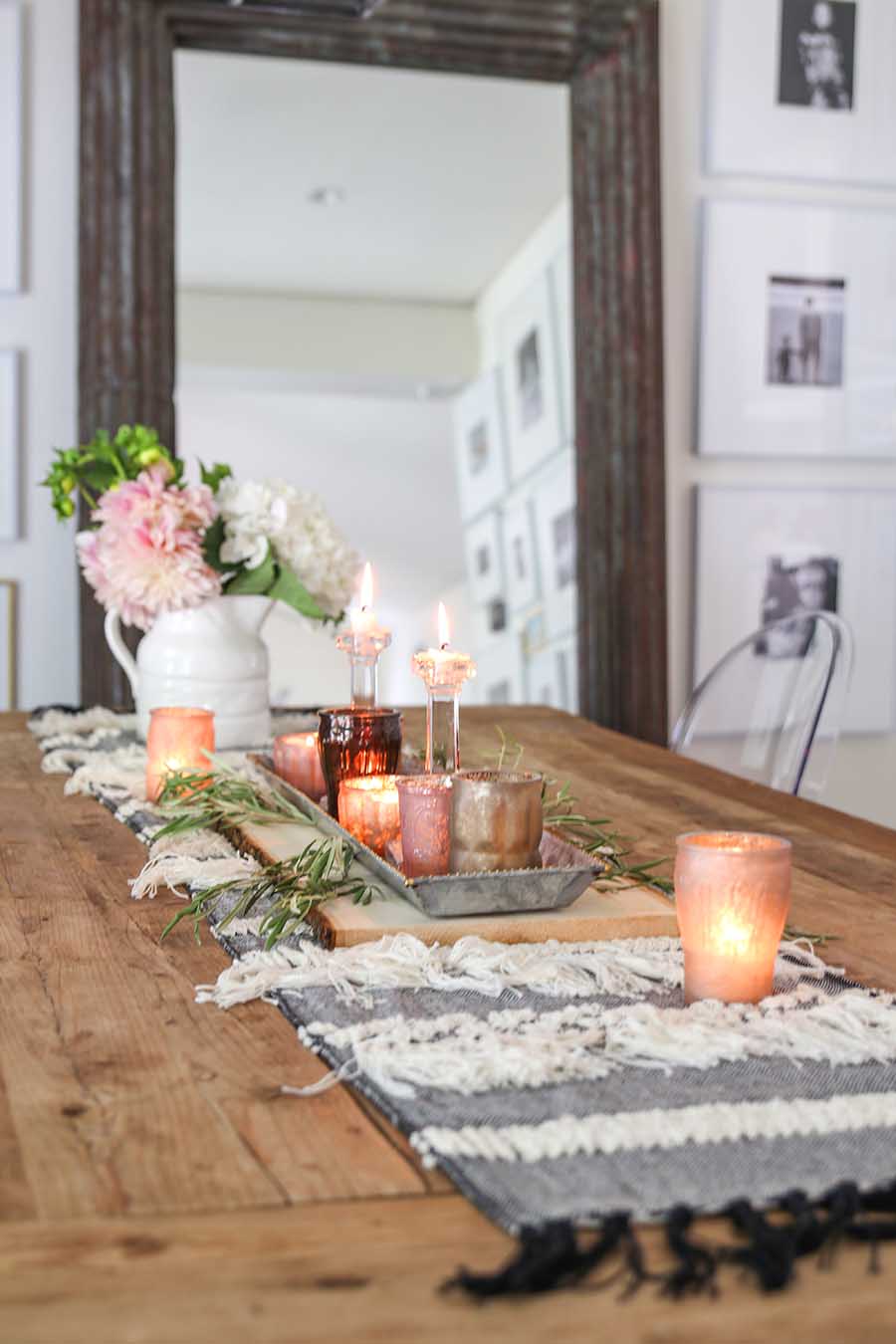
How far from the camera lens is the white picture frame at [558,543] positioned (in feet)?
11.8

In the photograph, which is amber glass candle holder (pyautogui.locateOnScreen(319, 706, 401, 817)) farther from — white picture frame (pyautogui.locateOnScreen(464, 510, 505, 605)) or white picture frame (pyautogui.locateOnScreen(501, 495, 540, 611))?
white picture frame (pyautogui.locateOnScreen(464, 510, 505, 605))

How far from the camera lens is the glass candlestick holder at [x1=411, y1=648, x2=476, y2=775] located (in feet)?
3.76

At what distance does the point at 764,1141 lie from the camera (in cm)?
66

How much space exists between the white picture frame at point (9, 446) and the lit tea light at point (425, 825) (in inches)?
84.0

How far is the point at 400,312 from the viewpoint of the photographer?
3967 mm

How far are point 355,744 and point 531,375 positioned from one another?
Answer: 2.69m

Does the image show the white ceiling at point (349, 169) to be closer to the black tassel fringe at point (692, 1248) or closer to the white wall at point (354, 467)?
the white wall at point (354, 467)

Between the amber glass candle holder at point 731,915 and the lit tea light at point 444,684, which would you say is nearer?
the amber glass candle holder at point 731,915

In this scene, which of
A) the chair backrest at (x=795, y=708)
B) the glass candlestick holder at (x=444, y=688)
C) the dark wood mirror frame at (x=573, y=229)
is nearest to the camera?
the glass candlestick holder at (x=444, y=688)

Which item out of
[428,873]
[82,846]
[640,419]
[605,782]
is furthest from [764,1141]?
[640,419]

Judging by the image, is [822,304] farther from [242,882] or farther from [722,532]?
[242,882]

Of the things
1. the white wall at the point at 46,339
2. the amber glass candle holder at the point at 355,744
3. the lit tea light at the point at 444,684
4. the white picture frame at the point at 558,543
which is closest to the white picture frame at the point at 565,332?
the white picture frame at the point at 558,543

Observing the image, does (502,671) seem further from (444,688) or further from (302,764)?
(444,688)

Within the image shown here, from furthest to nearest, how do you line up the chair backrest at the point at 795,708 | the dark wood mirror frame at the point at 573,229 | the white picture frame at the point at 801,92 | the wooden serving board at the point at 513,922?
the white picture frame at the point at 801,92, the dark wood mirror frame at the point at 573,229, the chair backrest at the point at 795,708, the wooden serving board at the point at 513,922
